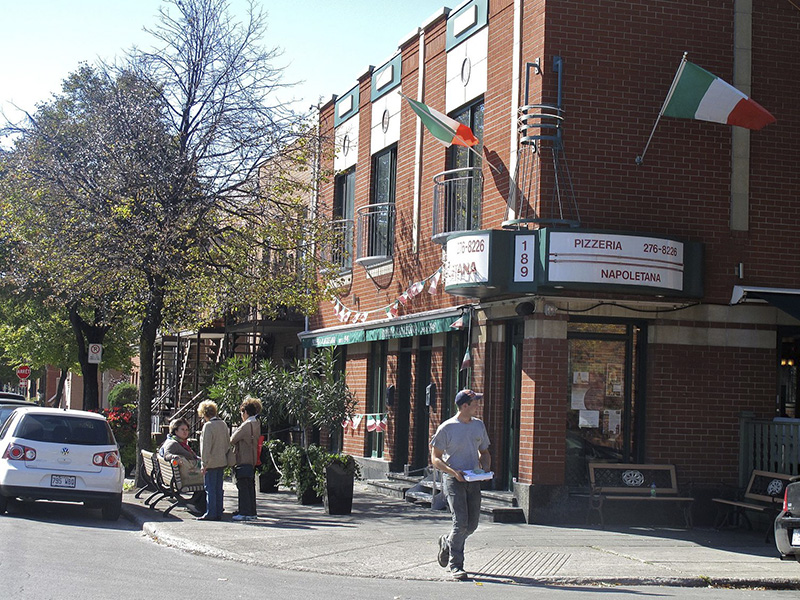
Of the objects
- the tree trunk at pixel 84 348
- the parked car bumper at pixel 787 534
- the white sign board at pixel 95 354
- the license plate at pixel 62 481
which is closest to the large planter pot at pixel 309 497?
the license plate at pixel 62 481

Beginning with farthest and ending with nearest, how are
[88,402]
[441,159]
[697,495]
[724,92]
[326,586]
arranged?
[88,402]
[441,159]
[697,495]
[724,92]
[326,586]

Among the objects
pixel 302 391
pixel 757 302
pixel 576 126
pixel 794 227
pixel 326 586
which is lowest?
pixel 326 586

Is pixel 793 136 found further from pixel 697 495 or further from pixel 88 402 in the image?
pixel 88 402

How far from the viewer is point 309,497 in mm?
16219

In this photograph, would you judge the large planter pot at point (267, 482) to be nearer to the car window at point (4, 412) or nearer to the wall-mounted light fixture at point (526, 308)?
the car window at point (4, 412)

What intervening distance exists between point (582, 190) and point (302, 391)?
6.73 m

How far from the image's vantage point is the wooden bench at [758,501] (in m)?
13.5

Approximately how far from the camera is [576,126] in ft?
48.1

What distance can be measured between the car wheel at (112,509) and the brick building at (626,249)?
214 inches

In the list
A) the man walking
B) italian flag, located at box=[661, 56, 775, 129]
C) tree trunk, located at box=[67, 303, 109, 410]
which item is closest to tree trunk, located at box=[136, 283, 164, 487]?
the man walking

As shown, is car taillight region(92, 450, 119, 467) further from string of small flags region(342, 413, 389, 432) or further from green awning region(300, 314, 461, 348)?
string of small flags region(342, 413, 389, 432)

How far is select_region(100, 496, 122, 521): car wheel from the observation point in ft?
46.5

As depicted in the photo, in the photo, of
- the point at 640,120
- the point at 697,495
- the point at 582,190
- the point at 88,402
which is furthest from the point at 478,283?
the point at 88,402

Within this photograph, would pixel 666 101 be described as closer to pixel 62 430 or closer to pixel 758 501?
pixel 758 501
